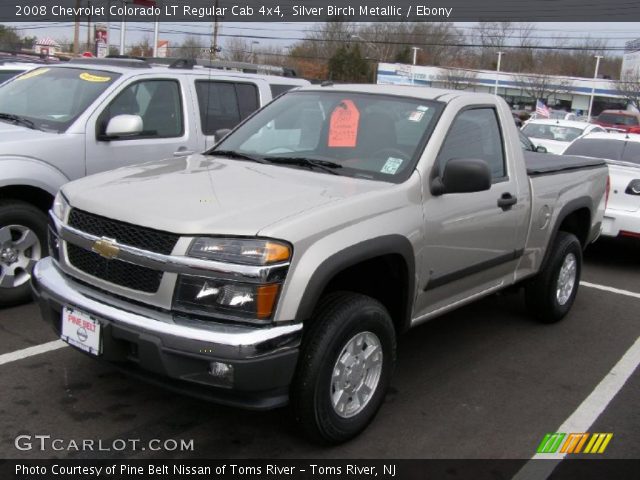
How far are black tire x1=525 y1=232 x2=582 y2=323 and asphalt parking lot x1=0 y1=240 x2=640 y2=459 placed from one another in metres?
0.25

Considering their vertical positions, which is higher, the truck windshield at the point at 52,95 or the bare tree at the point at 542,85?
the bare tree at the point at 542,85

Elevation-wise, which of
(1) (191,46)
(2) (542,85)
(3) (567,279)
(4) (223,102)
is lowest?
(3) (567,279)

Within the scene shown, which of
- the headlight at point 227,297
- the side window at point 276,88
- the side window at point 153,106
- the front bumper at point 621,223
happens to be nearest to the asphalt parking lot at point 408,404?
the headlight at point 227,297

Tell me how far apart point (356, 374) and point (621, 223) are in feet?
18.4

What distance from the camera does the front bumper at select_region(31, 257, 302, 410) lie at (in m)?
2.88

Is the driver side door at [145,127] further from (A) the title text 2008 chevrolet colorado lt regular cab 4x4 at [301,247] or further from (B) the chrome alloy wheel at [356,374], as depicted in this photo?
(B) the chrome alloy wheel at [356,374]

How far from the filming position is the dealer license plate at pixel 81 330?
315 cm

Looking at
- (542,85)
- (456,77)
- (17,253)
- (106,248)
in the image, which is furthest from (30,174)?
(542,85)

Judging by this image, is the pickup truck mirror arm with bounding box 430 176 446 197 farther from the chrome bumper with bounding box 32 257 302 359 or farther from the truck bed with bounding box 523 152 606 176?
the truck bed with bounding box 523 152 606 176

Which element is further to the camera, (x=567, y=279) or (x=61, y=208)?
(x=567, y=279)

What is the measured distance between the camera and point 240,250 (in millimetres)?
2959

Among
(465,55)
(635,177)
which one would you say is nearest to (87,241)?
(635,177)

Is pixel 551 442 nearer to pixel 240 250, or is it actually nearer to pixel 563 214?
pixel 240 250

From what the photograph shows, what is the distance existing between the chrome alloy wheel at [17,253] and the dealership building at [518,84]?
52.7 m
